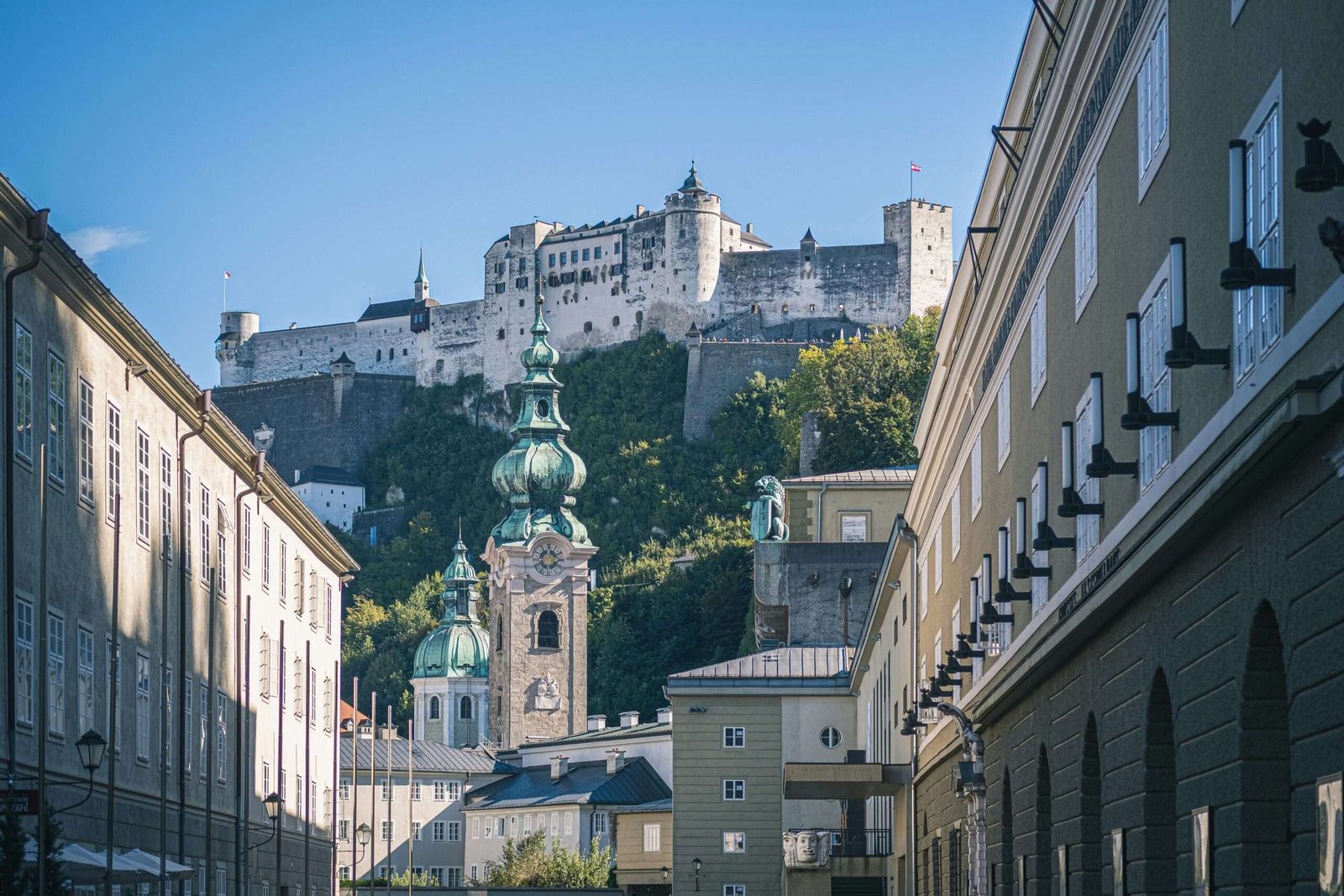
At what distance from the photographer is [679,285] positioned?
449 feet

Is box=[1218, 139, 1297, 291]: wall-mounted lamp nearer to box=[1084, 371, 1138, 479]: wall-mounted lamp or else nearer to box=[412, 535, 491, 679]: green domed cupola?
box=[1084, 371, 1138, 479]: wall-mounted lamp

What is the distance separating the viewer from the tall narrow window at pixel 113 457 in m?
24.0

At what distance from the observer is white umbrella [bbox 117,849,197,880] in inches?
892

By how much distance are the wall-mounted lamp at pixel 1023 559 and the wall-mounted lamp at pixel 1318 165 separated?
890 centimetres

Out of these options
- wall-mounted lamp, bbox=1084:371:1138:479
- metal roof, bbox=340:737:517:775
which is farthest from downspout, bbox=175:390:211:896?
metal roof, bbox=340:737:517:775

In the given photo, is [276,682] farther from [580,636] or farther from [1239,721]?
[580,636]

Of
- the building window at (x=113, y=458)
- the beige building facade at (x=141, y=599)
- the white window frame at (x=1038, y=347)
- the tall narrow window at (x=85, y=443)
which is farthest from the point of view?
the building window at (x=113, y=458)

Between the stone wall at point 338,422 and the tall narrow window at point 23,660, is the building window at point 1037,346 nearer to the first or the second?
the tall narrow window at point 23,660

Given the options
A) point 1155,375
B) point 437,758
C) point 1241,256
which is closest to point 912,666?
point 1155,375

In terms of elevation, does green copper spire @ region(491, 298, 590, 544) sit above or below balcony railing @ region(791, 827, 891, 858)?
above

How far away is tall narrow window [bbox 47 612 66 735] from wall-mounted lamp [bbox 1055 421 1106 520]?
10.2m

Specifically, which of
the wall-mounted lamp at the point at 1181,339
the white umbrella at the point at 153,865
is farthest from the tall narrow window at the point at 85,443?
the wall-mounted lamp at the point at 1181,339

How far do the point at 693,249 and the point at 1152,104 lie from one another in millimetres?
124517

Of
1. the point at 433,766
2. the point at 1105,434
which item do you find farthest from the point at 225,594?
the point at 433,766
